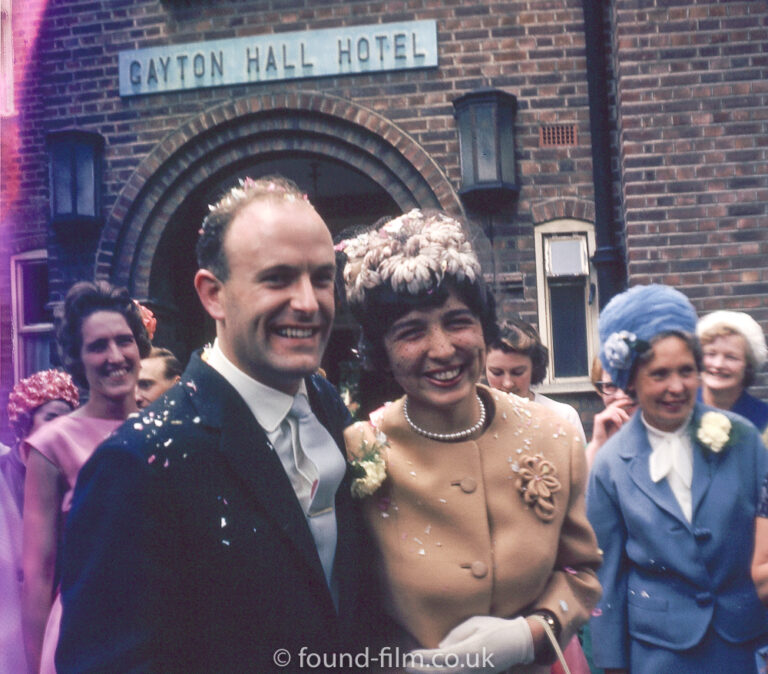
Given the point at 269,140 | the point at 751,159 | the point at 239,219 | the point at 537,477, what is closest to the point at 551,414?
the point at 537,477

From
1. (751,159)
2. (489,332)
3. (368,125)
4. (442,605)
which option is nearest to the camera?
(442,605)

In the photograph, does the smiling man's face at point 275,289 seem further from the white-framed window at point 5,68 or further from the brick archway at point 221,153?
the brick archway at point 221,153

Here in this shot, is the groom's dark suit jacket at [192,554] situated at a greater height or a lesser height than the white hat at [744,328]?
lesser

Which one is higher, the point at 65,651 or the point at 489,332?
the point at 489,332

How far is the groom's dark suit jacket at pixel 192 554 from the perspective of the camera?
1431 millimetres

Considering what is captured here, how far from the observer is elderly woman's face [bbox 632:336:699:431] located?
8.98ft

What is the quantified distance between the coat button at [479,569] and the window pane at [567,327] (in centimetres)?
503

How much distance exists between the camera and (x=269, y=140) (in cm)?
725

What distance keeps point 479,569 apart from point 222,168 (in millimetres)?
5856

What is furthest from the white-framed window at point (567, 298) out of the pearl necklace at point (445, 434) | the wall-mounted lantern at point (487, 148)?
the pearl necklace at point (445, 434)

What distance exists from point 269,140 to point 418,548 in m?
5.76

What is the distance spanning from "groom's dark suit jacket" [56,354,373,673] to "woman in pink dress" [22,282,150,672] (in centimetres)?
100

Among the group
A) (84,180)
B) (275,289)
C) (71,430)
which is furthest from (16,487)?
(84,180)

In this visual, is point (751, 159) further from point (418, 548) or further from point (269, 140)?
→ point (418, 548)
